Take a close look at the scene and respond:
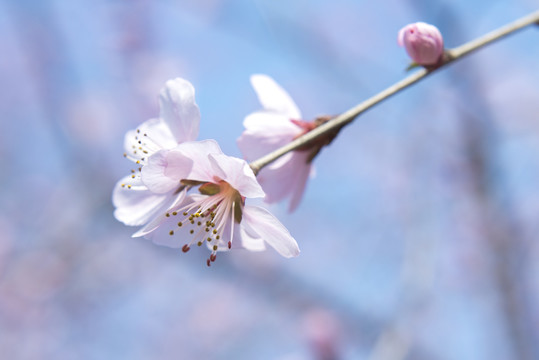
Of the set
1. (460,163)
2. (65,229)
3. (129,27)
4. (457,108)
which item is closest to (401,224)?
(460,163)

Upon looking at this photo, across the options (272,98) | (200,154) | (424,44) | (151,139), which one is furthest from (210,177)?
(424,44)

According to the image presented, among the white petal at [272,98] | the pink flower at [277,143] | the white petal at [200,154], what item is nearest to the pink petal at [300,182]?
the pink flower at [277,143]

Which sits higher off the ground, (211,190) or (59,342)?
(211,190)

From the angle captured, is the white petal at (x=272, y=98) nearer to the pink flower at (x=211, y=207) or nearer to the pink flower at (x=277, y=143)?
the pink flower at (x=277, y=143)

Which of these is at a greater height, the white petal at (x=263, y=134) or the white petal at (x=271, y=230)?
the white petal at (x=263, y=134)

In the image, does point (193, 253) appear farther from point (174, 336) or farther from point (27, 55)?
point (174, 336)
